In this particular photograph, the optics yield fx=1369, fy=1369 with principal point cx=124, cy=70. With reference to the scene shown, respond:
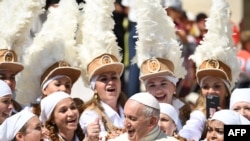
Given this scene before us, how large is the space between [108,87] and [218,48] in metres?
1.19

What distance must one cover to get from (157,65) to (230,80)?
2.60 feet

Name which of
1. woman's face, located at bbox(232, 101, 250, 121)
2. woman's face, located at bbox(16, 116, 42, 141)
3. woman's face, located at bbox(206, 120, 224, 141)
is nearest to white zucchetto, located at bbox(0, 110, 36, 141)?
woman's face, located at bbox(16, 116, 42, 141)

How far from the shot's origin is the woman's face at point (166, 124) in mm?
12500

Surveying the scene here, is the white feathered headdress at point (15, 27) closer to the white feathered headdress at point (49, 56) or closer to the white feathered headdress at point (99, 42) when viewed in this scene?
the white feathered headdress at point (49, 56)

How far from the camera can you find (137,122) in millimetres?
11148

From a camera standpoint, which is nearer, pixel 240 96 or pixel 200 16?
pixel 240 96

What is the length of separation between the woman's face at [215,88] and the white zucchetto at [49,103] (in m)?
1.51

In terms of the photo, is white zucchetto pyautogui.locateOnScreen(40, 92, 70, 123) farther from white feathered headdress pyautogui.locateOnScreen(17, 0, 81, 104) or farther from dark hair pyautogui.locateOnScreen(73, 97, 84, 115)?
white feathered headdress pyautogui.locateOnScreen(17, 0, 81, 104)

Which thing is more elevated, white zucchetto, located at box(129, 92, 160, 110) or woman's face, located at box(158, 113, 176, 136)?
white zucchetto, located at box(129, 92, 160, 110)

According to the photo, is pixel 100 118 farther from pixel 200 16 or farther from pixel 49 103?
pixel 200 16

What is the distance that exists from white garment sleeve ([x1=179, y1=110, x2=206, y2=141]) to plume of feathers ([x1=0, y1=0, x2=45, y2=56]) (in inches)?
71.5

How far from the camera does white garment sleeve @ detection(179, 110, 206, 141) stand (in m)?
12.9

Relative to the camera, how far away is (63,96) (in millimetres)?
12633

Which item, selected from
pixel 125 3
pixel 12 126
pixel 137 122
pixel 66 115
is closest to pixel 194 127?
pixel 66 115
